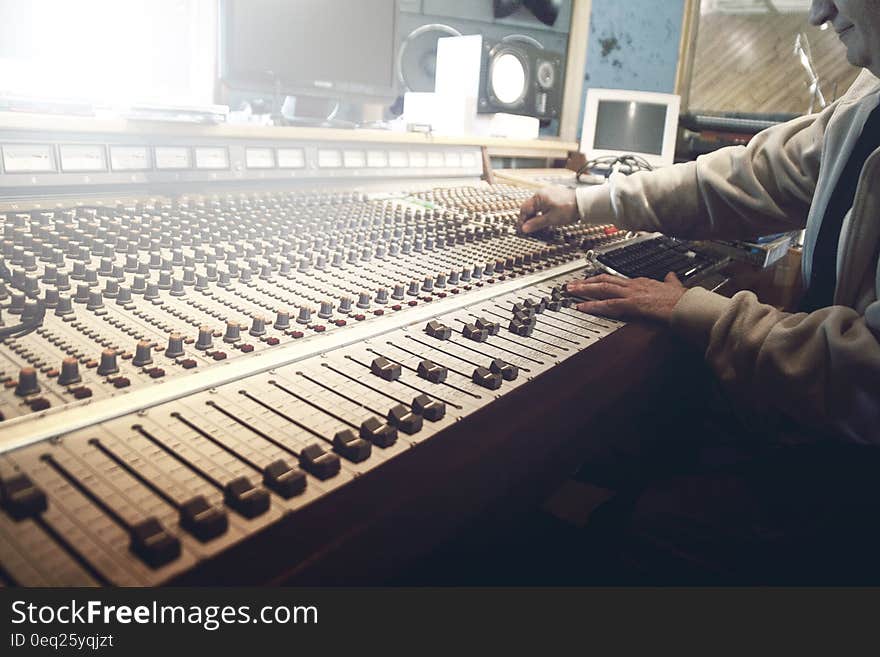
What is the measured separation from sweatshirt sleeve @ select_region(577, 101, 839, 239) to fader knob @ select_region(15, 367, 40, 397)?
1.34m

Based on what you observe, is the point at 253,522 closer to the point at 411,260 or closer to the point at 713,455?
the point at 411,260

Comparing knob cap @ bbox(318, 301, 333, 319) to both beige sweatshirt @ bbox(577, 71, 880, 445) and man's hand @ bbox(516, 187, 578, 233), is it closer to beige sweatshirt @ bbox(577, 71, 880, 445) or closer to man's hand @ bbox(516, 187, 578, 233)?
beige sweatshirt @ bbox(577, 71, 880, 445)

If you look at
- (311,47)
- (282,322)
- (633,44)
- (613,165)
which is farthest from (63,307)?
(633,44)

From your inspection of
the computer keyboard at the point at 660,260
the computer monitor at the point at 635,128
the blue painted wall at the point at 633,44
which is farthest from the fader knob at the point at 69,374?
the blue painted wall at the point at 633,44

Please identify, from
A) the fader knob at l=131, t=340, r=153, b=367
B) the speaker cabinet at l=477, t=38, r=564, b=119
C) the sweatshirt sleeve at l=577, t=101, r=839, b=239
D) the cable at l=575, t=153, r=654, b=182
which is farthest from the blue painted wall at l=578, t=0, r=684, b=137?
the fader knob at l=131, t=340, r=153, b=367

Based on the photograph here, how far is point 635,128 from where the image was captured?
3.16 metres

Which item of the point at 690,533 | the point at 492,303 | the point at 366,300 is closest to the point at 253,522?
the point at 366,300

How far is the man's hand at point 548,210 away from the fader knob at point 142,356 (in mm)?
1070

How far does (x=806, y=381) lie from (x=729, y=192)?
0.76m

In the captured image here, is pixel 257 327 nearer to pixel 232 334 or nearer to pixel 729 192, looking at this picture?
pixel 232 334

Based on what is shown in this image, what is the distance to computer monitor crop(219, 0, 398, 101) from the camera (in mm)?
1681

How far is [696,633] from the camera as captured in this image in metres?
0.91

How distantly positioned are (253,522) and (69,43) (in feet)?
4.28

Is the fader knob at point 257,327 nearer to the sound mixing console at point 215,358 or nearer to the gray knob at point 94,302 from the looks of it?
the sound mixing console at point 215,358
